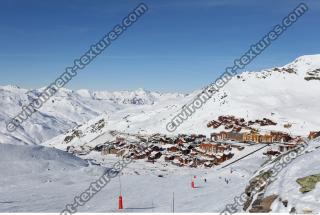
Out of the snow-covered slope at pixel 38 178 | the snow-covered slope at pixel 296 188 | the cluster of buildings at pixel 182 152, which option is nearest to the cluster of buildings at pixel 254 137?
the cluster of buildings at pixel 182 152

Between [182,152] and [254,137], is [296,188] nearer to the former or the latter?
[182,152]

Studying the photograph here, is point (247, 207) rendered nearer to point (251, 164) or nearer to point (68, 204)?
point (68, 204)

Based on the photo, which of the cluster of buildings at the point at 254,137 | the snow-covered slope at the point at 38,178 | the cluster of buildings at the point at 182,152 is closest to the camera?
the snow-covered slope at the point at 38,178

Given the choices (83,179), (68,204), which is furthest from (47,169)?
(68,204)

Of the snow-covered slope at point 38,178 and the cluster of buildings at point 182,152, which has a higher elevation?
the cluster of buildings at point 182,152

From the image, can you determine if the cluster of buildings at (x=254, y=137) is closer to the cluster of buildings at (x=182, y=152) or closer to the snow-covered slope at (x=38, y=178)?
the cluster of buildings at (x=182, y=152)

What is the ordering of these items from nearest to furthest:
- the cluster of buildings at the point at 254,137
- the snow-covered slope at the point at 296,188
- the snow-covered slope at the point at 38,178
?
the snow-covered slope at the point at 296,188, the snow-covered slope at the point at 38,178, the cluster of buildings at the point at 254,137

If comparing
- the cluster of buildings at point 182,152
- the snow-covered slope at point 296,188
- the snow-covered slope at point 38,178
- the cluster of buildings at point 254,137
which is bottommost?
the snow-covered slope at point 296,188

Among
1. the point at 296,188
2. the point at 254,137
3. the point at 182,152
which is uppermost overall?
the point at 254,137

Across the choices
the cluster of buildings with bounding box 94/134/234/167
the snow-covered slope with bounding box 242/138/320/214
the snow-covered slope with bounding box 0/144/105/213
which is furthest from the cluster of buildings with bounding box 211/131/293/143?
the snow-covered slope with bounding box 242/138/320/214

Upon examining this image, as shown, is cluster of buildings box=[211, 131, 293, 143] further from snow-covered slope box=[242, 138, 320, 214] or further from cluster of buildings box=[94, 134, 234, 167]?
snow-covered slope box=[242, 138, 320, 214]

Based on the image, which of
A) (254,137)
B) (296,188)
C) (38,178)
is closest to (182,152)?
(254,137)

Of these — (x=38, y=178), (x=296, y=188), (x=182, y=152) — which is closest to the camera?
(x=296, y=188)
